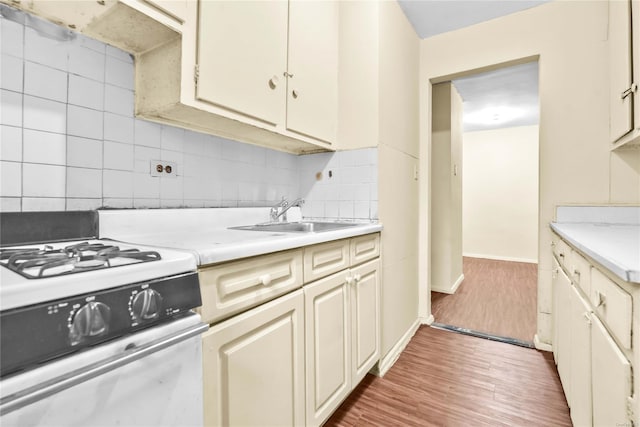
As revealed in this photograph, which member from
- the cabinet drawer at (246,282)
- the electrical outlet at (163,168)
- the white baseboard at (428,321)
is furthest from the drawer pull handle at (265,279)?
the white baseboard at (428,321)

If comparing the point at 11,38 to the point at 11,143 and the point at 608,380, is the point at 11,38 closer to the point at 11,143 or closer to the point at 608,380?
the point at 11,143

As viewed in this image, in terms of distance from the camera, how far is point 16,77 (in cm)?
92

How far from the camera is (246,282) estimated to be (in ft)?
2.97

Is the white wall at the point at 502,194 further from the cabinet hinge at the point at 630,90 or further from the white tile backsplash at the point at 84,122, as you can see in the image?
the white tile backsplash at the point at 84,122

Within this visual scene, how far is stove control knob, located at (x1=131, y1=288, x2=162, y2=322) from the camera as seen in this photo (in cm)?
56

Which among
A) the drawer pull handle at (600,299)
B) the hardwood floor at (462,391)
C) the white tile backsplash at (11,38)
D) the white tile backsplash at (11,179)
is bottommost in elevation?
the hardwood floor at (462,391)

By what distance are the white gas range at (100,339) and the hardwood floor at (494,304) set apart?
8.22ft

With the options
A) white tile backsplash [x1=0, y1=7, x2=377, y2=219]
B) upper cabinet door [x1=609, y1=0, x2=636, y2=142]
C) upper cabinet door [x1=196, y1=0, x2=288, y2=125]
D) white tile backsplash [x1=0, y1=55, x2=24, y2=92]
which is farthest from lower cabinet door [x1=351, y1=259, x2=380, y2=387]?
upper cabinet door [x1=609, y1=0, x2=636, y2=142]

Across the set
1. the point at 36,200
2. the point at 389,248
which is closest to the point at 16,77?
the point at 36,200

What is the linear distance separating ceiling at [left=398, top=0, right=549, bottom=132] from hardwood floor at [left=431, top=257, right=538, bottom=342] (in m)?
2.42

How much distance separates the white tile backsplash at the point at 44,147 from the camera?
3.10 feet

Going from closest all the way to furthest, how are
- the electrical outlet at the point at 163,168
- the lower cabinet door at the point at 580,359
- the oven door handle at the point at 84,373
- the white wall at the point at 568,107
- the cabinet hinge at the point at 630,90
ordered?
the oven door handle at the point at 84,373
the lower cabinet door at the point at 580,359
the electrical outlet at the point at 163,168
the cabinet hinge at the point at 630,90
the white wall at the point at 568,107

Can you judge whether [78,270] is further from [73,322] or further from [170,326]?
[170,326]

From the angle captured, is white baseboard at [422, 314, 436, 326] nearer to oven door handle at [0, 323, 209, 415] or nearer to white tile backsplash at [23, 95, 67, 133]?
oven door handle at [0, 323, 209, 415]
